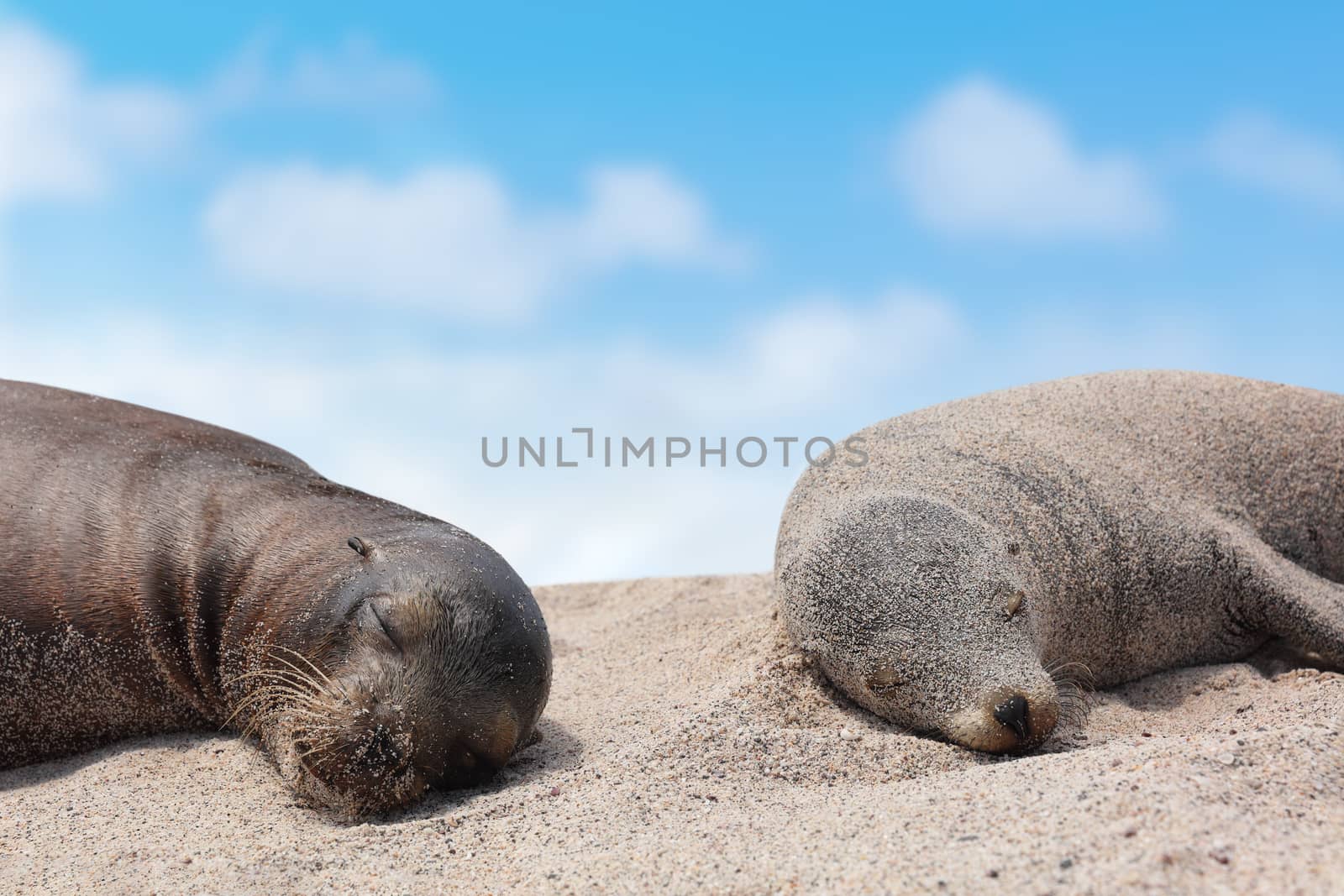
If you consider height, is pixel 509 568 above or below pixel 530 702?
above

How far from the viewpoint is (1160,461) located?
20.9 feet

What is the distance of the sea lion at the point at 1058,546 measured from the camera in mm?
4664

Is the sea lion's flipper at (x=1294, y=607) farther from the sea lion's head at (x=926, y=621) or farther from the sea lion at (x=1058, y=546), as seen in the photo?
the sea lion's head at (x=926, y=621)

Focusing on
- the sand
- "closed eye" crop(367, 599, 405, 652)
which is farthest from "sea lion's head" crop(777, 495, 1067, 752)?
Answer: "closed eye" crop(367, 599, 405, 652)

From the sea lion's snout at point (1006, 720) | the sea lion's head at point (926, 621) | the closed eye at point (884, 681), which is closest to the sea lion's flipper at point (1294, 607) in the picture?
the sea lion's head at point (926, 621)

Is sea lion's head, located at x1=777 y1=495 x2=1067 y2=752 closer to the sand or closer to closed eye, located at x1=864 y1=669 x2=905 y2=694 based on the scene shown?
closed eye, located at x1=864 y1=669 x2=905 y2=694

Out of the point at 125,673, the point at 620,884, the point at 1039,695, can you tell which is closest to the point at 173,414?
the point at 125,673

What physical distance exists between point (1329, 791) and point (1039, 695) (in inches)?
47.8

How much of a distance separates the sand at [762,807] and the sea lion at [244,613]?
0.65ft

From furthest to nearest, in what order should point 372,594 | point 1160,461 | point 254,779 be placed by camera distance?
point 1160,461
point 254,779
point 372,594

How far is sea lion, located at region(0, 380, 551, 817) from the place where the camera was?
4.09 m

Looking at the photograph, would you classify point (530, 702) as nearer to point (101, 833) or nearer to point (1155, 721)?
point (101, 833)

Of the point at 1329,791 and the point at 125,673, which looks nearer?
the point at 1329,791

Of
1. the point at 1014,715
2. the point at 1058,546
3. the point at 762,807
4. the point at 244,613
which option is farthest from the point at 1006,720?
the point at 244,613
